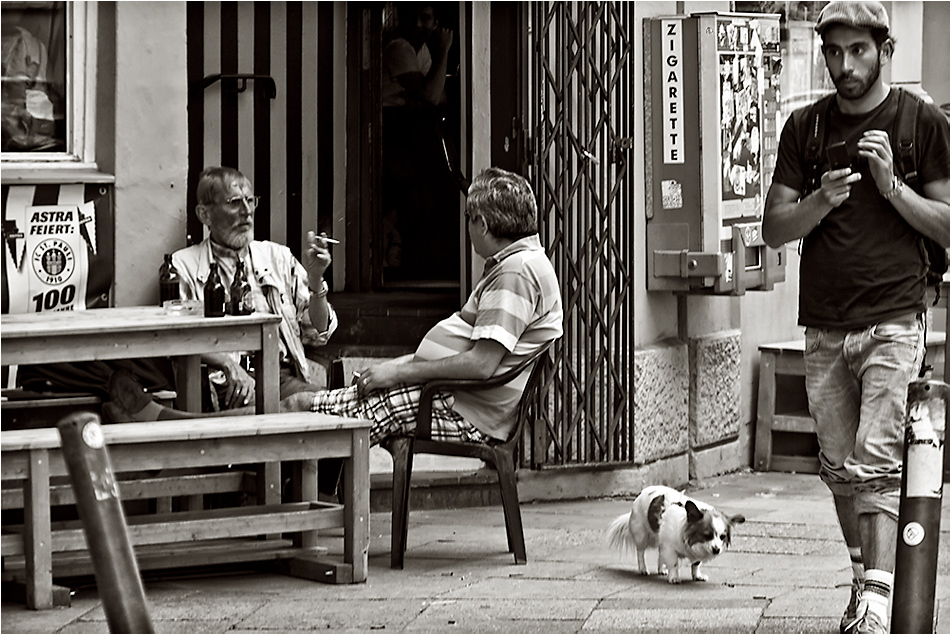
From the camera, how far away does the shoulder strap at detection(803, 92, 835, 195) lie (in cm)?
532

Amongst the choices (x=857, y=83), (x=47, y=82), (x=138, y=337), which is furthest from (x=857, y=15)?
(x=47, y=82)

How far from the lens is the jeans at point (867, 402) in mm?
5105

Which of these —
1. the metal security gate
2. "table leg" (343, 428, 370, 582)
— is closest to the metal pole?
"table leg" (343, 428, 370, 582)

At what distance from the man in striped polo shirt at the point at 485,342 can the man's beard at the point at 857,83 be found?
1.68 m

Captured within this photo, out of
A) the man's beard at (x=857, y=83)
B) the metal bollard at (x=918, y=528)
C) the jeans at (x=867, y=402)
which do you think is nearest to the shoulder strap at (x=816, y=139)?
the man's beard at (x=857, y=83)

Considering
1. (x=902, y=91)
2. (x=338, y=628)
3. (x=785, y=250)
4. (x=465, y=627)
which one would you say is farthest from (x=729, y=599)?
(x=785, y=250)

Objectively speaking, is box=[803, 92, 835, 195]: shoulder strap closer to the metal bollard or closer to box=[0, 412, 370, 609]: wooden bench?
box=[0, 412, 370, 609]: wooden bench

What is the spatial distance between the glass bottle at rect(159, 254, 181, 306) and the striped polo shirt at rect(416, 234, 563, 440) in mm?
1117

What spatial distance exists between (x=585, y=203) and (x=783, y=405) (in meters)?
2.04

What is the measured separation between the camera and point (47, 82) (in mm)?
7074

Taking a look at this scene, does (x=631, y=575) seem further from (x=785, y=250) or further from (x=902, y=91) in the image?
(x=785, y=250)

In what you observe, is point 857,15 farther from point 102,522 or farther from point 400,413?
point 102,522

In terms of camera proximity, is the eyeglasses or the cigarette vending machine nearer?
the eyeglasses

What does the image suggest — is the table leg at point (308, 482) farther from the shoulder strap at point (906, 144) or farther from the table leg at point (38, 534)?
the shoulder strap at point (906, 144)
